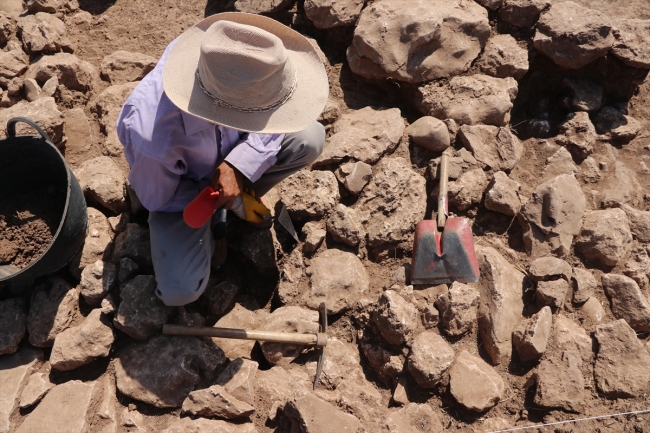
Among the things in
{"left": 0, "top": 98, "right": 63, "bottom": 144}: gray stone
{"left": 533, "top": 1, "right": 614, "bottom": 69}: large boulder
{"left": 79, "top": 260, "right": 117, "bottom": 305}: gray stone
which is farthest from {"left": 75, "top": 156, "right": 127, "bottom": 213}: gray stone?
{"left": 533, "top": 1, "right": 614, "bottom": 69}: large boulder

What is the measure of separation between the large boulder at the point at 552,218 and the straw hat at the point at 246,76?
1.43 meters

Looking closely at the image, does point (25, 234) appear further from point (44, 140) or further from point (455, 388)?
point (455, 388)

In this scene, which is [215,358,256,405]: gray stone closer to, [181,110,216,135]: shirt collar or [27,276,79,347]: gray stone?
[27,276,79,347]: gray stone

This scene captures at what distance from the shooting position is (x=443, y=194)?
3.14 metres

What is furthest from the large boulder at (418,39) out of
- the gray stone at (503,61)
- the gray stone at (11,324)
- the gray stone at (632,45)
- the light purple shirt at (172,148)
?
the gray stone at (11,324)

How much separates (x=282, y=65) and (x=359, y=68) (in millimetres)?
1617

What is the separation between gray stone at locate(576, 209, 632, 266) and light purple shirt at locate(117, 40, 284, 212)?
174cm

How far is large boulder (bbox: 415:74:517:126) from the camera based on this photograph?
347cm

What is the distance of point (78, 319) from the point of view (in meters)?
2.81

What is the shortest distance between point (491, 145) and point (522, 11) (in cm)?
100

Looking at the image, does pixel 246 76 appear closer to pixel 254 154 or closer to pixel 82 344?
pixel 254 154

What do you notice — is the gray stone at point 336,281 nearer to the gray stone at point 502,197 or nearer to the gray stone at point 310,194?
the gray stone at point 310,194

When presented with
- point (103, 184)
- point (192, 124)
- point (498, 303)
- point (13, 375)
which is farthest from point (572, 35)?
point (13, 375)

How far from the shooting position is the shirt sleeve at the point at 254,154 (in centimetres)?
256
